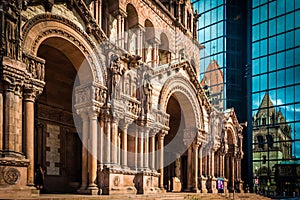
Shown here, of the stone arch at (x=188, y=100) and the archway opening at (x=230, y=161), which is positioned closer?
the stone arch at (x=188, y=100)

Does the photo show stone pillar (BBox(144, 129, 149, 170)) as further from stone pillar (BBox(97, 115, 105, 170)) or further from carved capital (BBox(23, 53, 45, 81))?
carved capital (BBox(23, 53, 45, 81))

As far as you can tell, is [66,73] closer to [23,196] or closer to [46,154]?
[46,154]

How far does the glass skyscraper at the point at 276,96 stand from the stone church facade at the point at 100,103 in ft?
62.8

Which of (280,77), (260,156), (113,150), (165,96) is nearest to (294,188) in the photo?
(260,156)

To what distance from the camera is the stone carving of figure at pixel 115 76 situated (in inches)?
796

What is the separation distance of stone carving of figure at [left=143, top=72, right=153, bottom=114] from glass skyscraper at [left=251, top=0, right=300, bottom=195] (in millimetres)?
32298

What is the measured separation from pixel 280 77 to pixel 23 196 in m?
47.1

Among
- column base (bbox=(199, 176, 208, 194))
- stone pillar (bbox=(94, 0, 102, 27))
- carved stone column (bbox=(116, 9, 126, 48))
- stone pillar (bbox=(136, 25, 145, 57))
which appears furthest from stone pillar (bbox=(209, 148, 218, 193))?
stone pillar (bbox=(94, 0, 102, 27))

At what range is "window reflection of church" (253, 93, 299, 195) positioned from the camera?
170ft

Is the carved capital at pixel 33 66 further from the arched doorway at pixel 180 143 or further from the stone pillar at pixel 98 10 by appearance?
the arched doorway at pixel 180 143

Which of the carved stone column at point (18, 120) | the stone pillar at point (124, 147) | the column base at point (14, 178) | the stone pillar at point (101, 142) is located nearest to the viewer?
the column base at point (14, 178)

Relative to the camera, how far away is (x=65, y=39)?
1730 cm

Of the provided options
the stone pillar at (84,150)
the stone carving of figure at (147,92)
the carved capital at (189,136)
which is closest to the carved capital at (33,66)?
the stone pillar at (84,150)

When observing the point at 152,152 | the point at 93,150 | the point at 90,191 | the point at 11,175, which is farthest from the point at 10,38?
the point at 152,152
